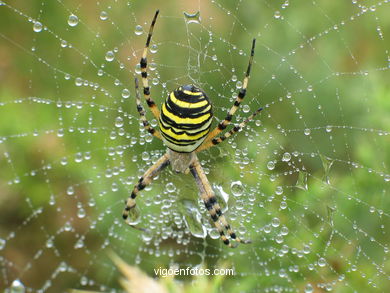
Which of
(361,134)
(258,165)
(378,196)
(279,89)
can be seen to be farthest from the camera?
(279,89)

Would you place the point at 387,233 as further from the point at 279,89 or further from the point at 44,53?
the point at 44,53

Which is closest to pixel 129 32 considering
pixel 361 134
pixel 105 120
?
pixel 105 120

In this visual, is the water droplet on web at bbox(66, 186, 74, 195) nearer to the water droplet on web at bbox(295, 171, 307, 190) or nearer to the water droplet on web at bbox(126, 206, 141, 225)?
the water droplet on web at bbox(126, 206, 141, 225)

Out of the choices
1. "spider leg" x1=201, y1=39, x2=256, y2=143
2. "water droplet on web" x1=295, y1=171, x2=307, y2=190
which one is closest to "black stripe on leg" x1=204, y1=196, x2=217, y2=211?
"spider leg" x1=201, y1=39, x2=256, y2=143

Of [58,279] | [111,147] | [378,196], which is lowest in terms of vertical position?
[58,279]

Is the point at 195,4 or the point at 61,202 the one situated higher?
the point at 195,4

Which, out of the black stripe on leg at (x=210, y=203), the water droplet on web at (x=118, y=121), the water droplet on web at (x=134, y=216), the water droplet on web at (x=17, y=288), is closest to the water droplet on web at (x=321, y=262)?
the black stripe on leg at (x=210, y=203)
